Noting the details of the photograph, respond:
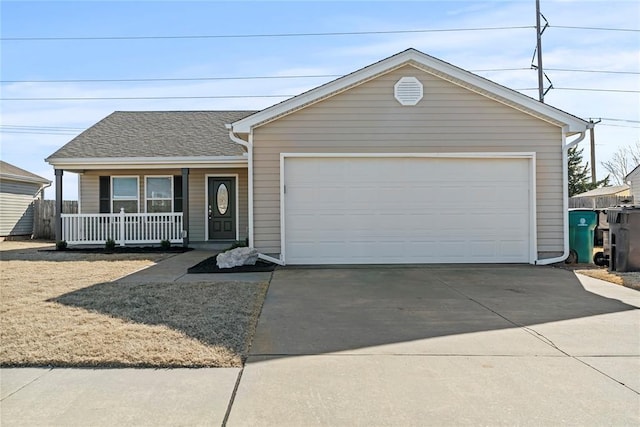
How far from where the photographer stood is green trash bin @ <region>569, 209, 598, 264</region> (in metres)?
9.92

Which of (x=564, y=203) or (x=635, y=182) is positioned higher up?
(x=635, y=182)

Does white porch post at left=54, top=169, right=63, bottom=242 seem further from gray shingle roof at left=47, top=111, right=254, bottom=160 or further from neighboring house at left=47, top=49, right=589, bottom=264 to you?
neighboring house at left=47, top=49, right=589, bottom=264

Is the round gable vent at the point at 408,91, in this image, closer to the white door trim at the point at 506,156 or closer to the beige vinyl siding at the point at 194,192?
the white door trim at the point at 506,156

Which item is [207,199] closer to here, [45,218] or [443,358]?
[45,218]

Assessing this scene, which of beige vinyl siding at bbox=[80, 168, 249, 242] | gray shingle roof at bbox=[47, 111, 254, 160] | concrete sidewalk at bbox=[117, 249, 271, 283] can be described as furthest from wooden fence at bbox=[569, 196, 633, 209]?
concrete sidewalk at bbox=[117, 249, 271, 283]

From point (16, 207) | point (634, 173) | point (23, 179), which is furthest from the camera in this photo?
point (634, 173)

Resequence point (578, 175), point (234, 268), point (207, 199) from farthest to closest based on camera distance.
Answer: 1. point (578, 175)
2. point (207, 199)
3. point (234, 268)

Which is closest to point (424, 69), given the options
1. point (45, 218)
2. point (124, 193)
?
point (124, 193)

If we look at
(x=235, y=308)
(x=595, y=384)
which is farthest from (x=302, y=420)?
(x=235, y=308)

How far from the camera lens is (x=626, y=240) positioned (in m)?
8.54

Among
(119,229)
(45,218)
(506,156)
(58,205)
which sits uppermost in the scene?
(506,156)

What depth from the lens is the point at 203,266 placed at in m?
8.80

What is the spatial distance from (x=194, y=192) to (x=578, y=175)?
3169 centimetres

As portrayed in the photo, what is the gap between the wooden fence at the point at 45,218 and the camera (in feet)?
62.6
